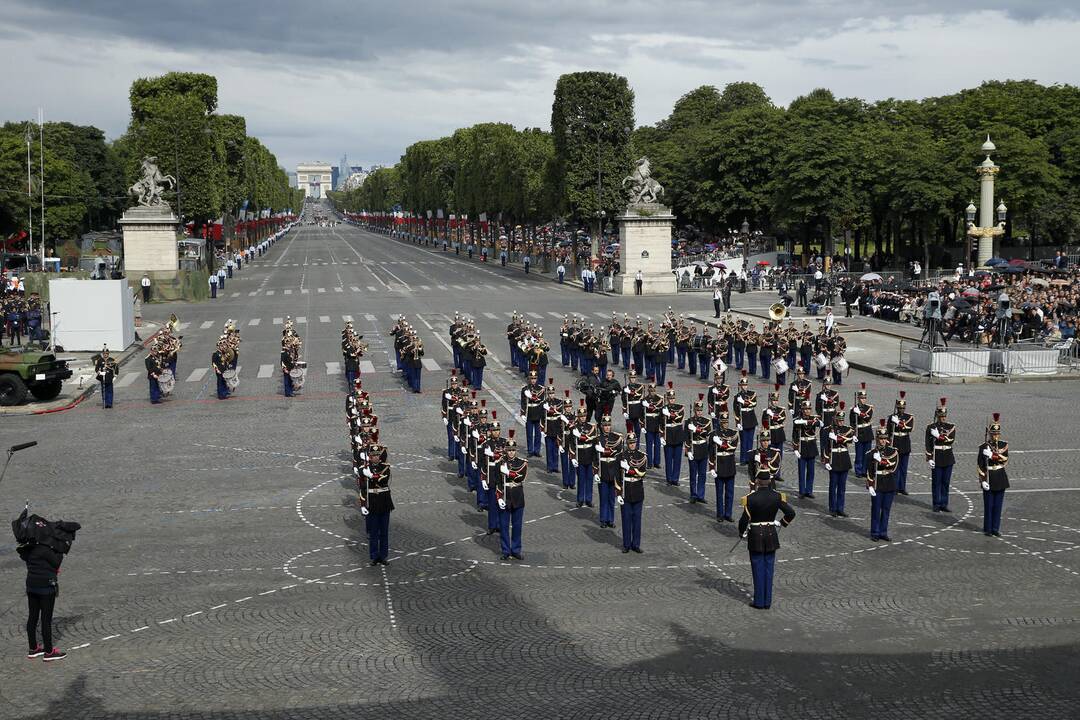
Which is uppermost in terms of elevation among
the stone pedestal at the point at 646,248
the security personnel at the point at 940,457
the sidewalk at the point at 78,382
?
the stone pedestal at the point at 646,248

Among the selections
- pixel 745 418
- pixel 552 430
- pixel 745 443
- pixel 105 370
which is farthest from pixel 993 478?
pixel 105 370

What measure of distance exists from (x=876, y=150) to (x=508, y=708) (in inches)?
2534

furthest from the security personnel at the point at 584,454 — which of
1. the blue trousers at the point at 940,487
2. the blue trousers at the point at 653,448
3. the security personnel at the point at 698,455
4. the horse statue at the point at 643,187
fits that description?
the horse statue at the point at 643,187

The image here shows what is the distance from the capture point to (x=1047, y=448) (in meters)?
21.0

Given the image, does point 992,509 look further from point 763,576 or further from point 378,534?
point 378,534

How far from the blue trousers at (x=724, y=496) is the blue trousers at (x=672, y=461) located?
227 centimetres

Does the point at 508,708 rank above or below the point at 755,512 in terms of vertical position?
below

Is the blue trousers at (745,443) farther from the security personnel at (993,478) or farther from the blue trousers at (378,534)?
the blue trousers at (378,534)

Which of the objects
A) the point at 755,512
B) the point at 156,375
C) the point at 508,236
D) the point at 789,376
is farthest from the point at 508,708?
the point at 508,236

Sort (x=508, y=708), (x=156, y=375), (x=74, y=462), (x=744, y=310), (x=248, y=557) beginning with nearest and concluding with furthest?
1. (x=508, y=708)
2. (x=248, y=557)
3. (x=74, y=462)
4. (x=156, y=375)
5. (x=744, y=310)

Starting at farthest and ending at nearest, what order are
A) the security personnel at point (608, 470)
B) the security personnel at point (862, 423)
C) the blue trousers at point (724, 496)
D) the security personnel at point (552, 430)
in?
the security personnel at point (552, 430) < the security personnel at point (862, 423) < the blue trousers at point (724, 496) < the security personnel at point (608, 470)

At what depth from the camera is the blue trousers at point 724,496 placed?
1633cm

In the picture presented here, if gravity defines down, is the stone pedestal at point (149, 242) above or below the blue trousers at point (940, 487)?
above

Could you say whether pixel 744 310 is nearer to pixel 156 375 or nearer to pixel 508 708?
pixel 156 375
